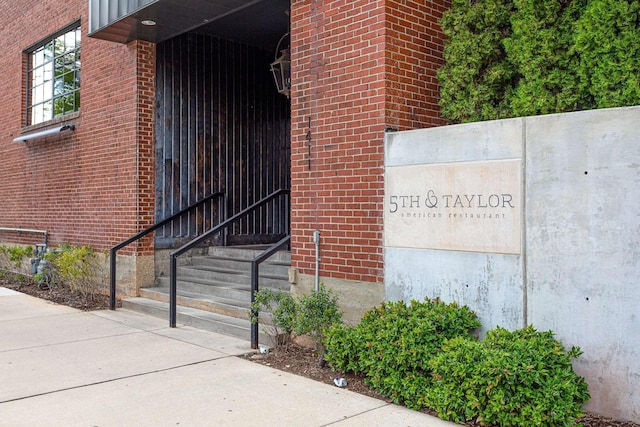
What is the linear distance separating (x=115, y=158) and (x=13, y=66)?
565cm

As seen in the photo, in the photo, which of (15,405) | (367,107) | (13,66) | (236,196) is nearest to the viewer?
(15,405)

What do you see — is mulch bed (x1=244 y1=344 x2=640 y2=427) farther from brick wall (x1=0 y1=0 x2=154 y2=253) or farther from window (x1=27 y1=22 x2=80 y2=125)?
window (x1=27 y1=22 x2=80 y2=125)

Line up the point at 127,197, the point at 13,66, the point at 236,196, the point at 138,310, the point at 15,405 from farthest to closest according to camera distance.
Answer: the point at 13,66
the point at 236,196
the point at 127,197
the point at 138,310
the point at 15,405

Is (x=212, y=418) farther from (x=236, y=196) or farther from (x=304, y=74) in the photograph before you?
(x=236, y=196)

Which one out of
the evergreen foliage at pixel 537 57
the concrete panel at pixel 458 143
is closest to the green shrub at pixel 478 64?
the evergreen foliage at pixel 537 57

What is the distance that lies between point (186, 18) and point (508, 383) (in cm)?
649

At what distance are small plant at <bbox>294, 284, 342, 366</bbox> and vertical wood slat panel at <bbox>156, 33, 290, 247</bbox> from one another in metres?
4.63

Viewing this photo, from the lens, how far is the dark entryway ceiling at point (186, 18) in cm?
760

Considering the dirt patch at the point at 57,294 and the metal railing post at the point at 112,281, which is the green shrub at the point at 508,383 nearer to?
the metal railing post at the point at 112,281

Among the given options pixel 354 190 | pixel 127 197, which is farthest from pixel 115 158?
pixel 354 190

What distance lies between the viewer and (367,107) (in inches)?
217

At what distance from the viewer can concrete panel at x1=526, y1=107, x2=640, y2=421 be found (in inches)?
153

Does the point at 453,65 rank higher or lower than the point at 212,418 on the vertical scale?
higher

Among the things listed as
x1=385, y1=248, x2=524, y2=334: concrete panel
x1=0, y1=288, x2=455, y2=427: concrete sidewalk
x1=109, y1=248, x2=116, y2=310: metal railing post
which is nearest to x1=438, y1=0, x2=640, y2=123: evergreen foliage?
x1=385, y1=248, x2=524, y2=334: concrete panel
